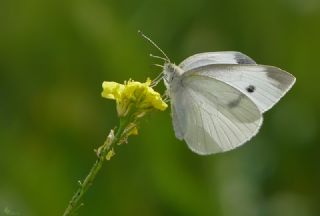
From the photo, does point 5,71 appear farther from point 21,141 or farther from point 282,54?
point 282,54

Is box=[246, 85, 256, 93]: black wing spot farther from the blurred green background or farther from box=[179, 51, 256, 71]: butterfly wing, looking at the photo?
the blurred green background

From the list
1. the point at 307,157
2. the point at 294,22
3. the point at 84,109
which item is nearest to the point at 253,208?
the point at 307,157

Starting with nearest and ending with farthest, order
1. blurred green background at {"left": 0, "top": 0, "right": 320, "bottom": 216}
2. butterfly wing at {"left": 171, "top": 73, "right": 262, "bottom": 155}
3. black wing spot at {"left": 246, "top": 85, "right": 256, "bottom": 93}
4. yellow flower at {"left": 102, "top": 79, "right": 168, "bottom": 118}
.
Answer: yellow flower at {"left": 102, "top": 79, "right": 168, "bottom": 118}
butterfly wing at {"left": 171, "top": 73, "right": 262, "bottom": 155}
black wing spot at {"left": 246, "top": 85, "right": 256, "bottom": 93}
blurred green background at {"left": 0, "top": 0, "right": 320, "bottom": 216}

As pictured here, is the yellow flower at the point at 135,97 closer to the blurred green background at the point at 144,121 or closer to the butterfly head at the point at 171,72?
the butterfly head at the point at 171,72

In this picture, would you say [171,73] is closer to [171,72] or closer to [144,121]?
[171,72]

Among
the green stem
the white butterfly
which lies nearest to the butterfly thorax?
the white butterfly

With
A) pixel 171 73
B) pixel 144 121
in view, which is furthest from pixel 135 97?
pixel 144 121

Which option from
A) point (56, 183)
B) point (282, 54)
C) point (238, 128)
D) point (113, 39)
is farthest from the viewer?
point (282, 54)
